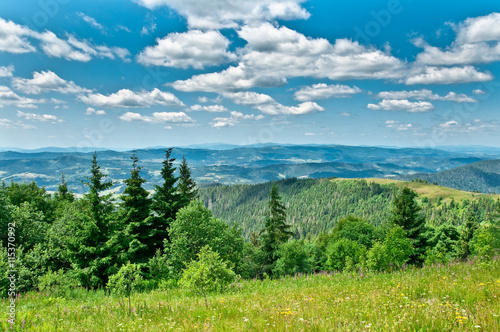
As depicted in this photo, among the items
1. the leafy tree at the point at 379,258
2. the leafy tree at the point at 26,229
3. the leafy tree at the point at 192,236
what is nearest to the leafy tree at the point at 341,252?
the leafy tree at the point at 192,236

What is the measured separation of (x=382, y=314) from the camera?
16.9ft

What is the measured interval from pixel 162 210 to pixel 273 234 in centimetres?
1998

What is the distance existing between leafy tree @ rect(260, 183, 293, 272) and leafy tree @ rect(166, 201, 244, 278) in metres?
20.2

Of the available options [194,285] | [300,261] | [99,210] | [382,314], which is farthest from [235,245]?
[382,314]

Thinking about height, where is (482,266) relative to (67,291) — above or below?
above

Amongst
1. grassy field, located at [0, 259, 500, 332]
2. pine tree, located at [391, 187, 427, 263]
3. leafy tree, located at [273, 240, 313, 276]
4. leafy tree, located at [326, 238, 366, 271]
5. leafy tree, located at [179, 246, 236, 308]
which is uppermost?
grassy field, located at [0, 259, 500, 332]

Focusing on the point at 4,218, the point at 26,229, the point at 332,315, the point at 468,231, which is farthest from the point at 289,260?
the point at 332,315

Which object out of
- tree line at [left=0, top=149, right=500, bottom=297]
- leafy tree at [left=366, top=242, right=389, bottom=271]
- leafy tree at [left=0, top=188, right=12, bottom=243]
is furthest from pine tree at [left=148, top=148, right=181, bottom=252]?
leafy tree at [left=366, top=242, right=389, bottom=271]

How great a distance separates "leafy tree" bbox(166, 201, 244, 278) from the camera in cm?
2267

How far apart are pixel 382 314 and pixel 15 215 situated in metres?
37.3

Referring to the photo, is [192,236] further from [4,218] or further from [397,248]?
[4,218]

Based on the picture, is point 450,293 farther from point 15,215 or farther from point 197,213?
point 15,215

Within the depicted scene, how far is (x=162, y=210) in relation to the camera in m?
34.2

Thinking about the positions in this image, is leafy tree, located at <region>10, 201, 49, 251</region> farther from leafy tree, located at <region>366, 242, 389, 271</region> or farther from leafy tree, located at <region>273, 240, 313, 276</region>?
leafy tree, located at <region>366, 242, 389, 271</region>
